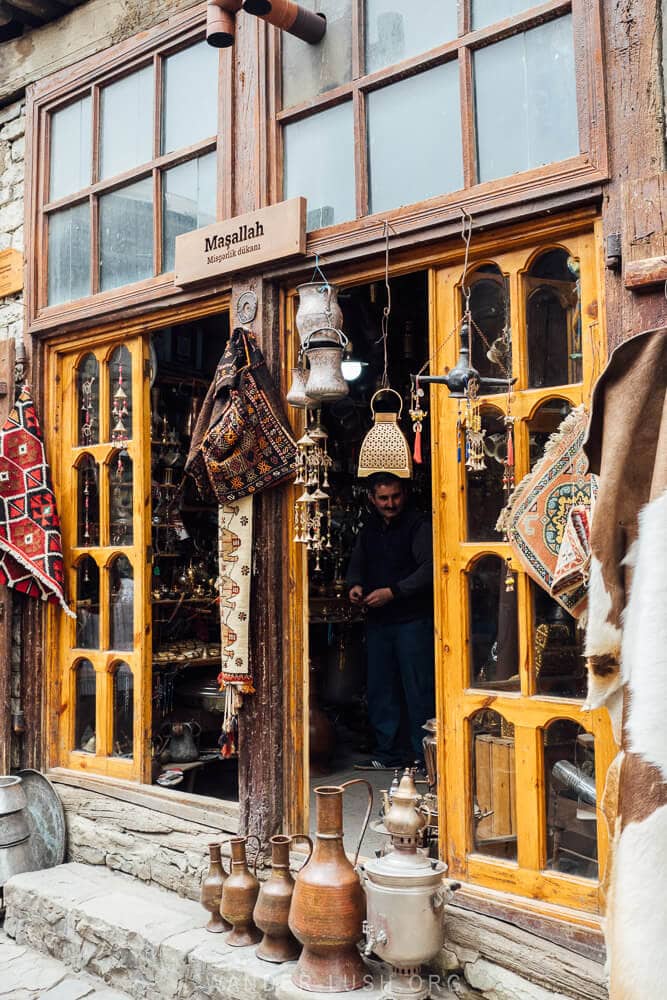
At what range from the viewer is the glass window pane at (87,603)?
4887mm

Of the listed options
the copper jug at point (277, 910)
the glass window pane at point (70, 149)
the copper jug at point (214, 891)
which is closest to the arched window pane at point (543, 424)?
the copper jug at point (277, 910)

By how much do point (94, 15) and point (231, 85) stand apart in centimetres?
135

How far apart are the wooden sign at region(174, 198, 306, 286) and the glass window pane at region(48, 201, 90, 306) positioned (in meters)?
0.89

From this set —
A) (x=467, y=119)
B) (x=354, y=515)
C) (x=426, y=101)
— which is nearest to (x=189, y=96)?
(x=426, y=101)

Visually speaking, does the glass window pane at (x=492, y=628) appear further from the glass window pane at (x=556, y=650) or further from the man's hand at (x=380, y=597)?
the man's hand at (x=380, y=597)

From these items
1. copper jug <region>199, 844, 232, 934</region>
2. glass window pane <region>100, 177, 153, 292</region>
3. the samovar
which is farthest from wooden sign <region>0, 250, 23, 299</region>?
the samovar

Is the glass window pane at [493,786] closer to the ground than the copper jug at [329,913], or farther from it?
farther from it

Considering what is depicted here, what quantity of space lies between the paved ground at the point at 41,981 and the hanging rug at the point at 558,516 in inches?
100

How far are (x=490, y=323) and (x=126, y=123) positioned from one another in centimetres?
258

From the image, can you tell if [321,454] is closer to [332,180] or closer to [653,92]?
[332,180]

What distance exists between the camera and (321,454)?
3.83 meters

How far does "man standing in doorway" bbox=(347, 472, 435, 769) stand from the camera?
564cm

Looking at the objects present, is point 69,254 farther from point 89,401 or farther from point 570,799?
point 570,799

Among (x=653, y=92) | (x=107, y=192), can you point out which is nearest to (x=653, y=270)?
(x=653, y=92)
